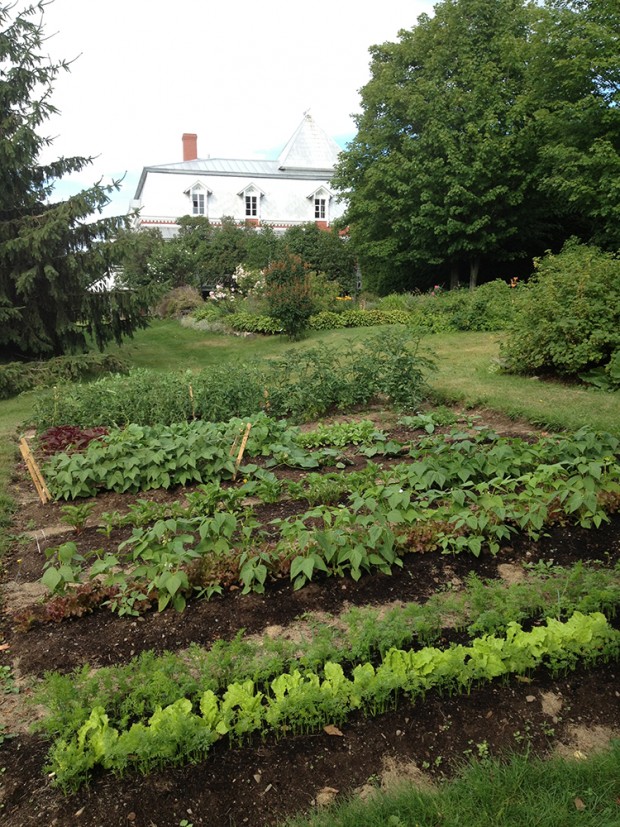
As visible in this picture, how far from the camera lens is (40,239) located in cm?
1104

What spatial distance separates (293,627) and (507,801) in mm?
1334

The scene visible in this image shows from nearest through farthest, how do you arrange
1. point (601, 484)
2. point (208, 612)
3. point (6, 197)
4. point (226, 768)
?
point (226, 768), point (208, 612), point (601, 484), point (6, 197)

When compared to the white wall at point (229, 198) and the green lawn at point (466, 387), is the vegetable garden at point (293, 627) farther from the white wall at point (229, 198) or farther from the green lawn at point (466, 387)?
the white wall at point (229, 198)

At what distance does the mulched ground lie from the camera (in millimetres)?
2162

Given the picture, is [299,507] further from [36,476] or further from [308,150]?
[308,150]

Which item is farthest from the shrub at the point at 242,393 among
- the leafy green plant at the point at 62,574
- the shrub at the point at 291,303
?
the shrub at the point at 291,303

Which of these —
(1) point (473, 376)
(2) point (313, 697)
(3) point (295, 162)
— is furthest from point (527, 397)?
(3) point (295, 162)

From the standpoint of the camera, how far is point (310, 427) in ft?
23.2

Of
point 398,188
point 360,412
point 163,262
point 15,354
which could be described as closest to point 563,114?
point 398,188

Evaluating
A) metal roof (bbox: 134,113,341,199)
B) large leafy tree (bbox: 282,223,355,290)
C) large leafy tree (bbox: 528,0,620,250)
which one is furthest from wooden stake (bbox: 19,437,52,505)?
metal roof (bbox: 134,113,341,199)

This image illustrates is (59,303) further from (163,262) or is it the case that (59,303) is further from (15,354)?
(163,262)

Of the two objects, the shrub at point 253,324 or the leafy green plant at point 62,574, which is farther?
the shrub at point 253,324

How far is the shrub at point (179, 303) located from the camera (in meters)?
24.5

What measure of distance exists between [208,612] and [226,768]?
3.45ft
